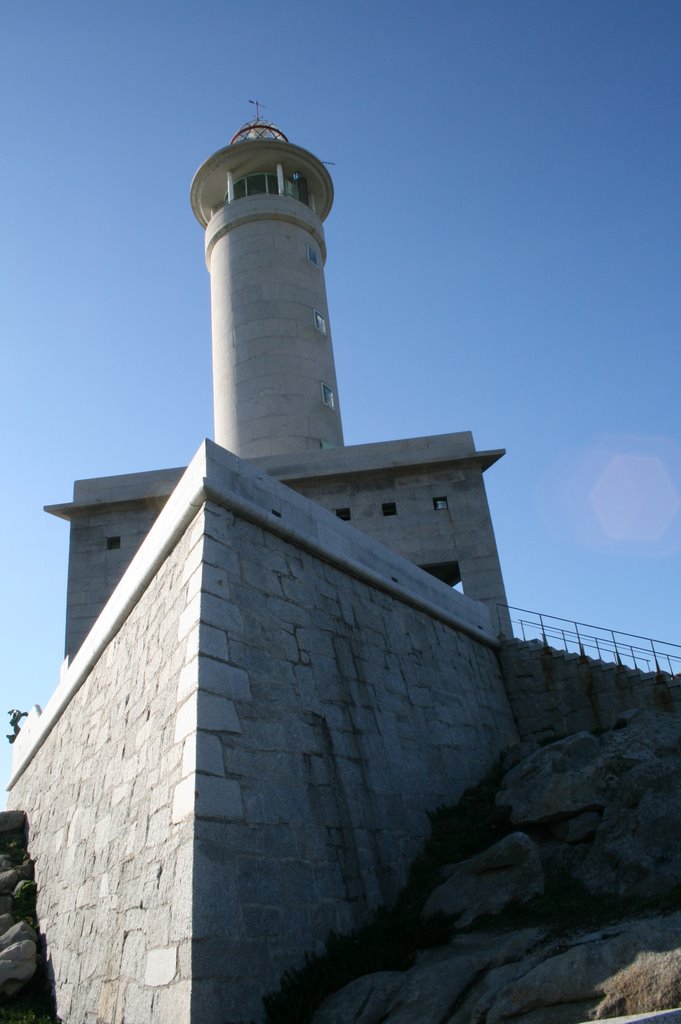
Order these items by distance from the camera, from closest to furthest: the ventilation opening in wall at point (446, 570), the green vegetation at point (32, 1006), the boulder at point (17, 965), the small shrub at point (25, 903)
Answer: the green vegetation at point (32, 1006) → the boulder at point (17, 965) → the small shrub at point (25, 903) → the ventilation opening in wall at point (446, 570)

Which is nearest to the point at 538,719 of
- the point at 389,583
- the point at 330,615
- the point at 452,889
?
the point at 389,583

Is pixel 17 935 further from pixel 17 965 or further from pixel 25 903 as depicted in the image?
pixel 25 903

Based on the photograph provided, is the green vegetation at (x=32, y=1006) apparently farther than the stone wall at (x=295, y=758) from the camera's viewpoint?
Yes

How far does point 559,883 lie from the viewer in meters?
6.84

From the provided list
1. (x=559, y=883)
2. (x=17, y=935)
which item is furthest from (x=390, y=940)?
(x=17, y=935)

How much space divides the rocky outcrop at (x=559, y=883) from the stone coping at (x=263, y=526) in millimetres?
3149

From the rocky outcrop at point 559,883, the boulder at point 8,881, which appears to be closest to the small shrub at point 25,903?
the boulder at point 8,881

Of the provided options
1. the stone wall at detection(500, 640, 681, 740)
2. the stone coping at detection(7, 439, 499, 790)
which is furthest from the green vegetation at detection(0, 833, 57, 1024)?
the stone wall at detection(500, 640, 681, 740)

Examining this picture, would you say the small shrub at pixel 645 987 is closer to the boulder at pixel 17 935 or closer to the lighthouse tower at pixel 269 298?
the boulder at pixel 17 935

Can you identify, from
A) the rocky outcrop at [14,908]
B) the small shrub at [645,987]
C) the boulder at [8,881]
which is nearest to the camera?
the small shrub at [645,987]

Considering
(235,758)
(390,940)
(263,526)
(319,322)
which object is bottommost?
(390,940)

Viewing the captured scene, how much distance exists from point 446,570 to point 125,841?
12.2 meters

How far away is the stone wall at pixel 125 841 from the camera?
6191mm

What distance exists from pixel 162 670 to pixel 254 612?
103 cm
